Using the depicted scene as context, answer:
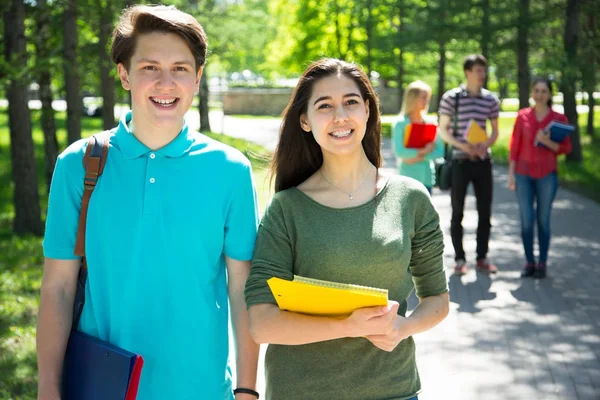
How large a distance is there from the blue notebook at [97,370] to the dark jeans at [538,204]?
7.57m

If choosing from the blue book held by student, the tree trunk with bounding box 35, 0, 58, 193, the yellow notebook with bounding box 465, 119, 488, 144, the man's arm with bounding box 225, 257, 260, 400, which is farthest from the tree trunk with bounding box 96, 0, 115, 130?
the man's arm with bounding box 225, 257, 260, 400

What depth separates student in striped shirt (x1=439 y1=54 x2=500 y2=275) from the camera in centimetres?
977

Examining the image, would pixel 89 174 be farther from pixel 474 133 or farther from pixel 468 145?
pixel 468 145

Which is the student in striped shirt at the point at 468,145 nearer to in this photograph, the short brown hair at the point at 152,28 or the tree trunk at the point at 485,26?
the short brown hair at the point at 152,28

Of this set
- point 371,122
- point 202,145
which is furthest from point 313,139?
point 202,145

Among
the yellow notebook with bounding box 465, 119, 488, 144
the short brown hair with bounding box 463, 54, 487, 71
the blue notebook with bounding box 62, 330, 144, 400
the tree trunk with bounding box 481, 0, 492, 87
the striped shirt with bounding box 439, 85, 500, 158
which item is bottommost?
the blue notebook with bounding box 62, 330, 144, 400

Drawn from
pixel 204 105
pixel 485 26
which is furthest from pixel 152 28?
pixel 204 105

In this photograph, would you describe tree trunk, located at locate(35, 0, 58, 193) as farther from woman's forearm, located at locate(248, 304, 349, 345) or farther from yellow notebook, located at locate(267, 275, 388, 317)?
yellow notebook, located at locate(267, 275, 388, 317)

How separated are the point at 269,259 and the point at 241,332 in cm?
27

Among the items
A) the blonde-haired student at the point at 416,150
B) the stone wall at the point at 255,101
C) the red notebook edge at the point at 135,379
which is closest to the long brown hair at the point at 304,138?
the red notebook edge at the point at 135,379

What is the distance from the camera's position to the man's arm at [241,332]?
2.96 meters

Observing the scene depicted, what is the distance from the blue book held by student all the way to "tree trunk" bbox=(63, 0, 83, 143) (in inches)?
256

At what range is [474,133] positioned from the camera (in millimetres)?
9633

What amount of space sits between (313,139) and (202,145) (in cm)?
48
